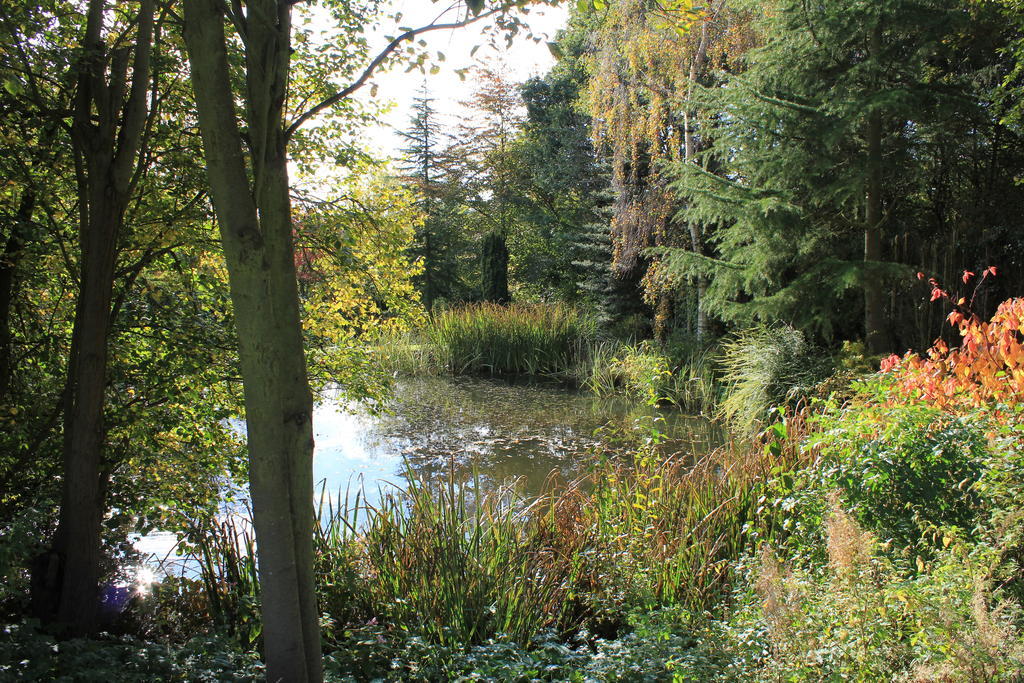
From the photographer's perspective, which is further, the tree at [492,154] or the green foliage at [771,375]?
the tree at [492,154]

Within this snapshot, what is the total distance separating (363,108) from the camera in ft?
11.7

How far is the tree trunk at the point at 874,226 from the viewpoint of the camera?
649 centimetres

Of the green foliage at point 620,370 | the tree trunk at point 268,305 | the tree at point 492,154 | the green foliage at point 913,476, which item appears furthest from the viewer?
the tree at point 492,154

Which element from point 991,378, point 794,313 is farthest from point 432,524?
point 794,313

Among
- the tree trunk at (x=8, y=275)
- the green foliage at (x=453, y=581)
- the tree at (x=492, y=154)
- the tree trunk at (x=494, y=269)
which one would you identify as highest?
the tree at (x=492, y=154)

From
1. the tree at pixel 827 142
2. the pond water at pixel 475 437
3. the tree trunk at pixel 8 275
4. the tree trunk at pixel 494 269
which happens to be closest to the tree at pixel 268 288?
the tree trunk at pixel 8 275

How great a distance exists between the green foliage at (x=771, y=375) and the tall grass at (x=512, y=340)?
14.8 feet

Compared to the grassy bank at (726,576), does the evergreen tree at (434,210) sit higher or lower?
higher

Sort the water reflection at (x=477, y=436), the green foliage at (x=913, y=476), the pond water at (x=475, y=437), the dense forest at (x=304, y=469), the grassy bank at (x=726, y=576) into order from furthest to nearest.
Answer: the water reflection at (x=477, y=436) < the pond water at (x=475, y=437) < the green foliage at (x=913, y=476) < the grassy bank at (x=726, y=576) < the dense forest at (x=304, y=469)

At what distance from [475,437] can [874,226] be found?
4.72m

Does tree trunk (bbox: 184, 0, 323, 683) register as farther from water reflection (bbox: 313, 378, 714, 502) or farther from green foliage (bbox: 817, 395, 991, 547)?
water reflection (bbox: 313, 378, 714, 502)

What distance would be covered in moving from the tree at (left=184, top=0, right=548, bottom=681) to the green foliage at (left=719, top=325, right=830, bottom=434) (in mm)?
5461

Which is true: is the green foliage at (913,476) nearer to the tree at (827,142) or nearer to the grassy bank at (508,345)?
the tree at (827,142)

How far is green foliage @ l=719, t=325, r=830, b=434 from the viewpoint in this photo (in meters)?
6.89
